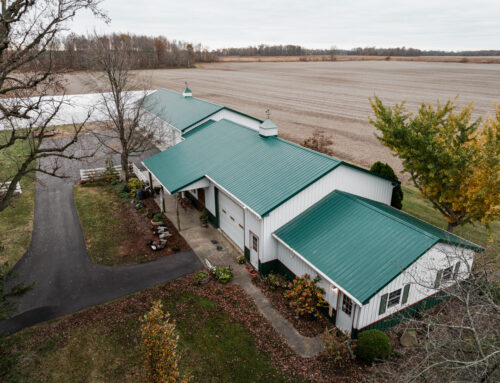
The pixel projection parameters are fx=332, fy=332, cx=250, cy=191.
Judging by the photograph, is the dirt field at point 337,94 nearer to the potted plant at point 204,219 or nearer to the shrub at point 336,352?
the potted plant at point 204,219

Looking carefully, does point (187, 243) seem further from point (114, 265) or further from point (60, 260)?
point (60, 260)

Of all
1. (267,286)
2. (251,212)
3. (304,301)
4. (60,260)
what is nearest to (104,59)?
(60,260)

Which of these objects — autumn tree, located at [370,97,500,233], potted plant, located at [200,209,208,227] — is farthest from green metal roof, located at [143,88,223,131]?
autumn tree, located at [370,97,500,233]

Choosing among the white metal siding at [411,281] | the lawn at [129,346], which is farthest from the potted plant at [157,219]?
the white metal siding at [411,281]

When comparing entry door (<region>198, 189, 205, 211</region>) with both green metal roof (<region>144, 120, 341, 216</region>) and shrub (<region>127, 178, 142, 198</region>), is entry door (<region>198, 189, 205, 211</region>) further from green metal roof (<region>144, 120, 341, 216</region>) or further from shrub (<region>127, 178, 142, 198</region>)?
shrub (<region>127, 178, 142, 198</region>)

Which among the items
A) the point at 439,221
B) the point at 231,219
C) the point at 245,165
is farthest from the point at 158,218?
the point at 439,221
